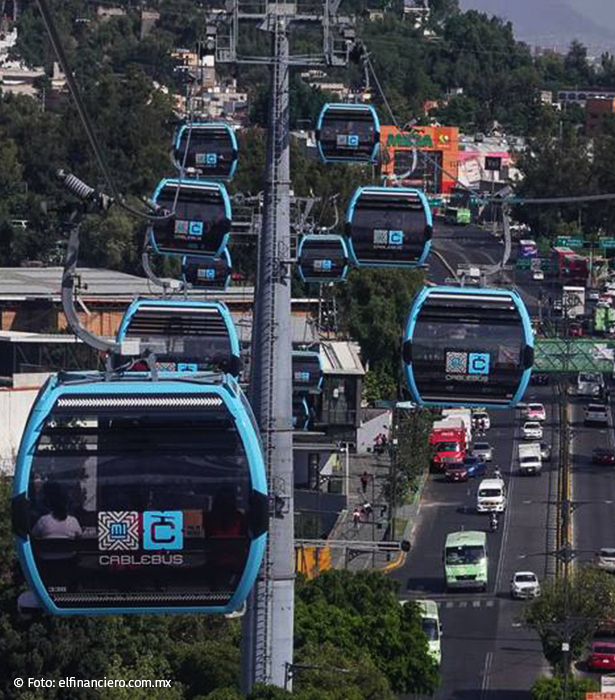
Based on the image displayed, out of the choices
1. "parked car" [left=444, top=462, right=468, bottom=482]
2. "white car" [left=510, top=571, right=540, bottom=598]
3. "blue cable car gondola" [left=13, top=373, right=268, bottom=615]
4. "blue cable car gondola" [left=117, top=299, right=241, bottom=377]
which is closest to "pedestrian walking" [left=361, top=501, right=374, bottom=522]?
"parked car" [left=444, top=462, right=468, bottom=482]

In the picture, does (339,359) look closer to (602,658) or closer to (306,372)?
(306,372)

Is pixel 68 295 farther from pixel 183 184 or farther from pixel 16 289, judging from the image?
pixel 16 289

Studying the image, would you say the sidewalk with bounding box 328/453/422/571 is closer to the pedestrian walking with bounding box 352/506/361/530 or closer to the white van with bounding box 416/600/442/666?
the pedestrian walking with bounding box 352/506/361/530

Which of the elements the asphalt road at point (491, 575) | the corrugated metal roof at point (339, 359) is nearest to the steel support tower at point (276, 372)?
the asphalt road at point (491, 575)

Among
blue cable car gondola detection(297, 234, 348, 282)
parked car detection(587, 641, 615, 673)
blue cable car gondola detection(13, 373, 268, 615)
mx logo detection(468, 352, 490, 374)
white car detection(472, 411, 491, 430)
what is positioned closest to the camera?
blue cable car gondola detection(13, 373, 268, 615)

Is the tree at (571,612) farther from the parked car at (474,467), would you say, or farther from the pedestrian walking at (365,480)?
the parked car at (474,467)

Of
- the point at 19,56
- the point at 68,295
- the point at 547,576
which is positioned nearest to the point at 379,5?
the point at 19,56

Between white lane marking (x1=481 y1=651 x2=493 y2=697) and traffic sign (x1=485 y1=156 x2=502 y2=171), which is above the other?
white lane marking (x1=481 y1=651 x2=493 y2=697)
